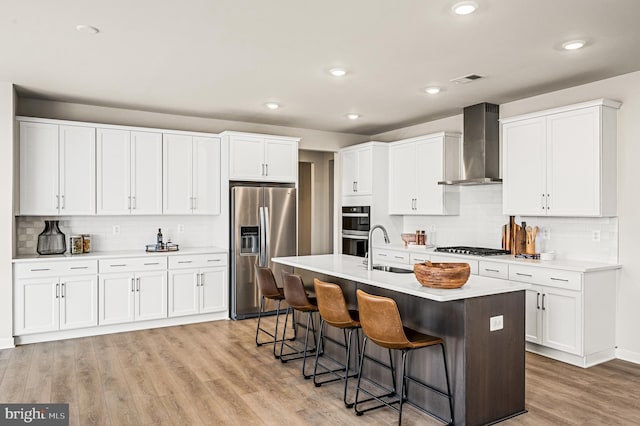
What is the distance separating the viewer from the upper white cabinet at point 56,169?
4.88 m

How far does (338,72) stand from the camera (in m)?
4.10

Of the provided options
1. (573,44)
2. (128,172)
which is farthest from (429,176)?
(128,172)

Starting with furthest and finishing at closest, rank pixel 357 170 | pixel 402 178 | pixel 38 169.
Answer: pixel 357 170, pixel 402 178, pixel 38 169

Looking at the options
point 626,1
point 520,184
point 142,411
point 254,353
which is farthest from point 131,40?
point 520,184

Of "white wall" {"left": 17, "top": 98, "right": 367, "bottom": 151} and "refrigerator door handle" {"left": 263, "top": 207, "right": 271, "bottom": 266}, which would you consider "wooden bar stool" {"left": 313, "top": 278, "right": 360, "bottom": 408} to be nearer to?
"refrigerator door handle" {"left": 263, "top": 207, "right": 271, "bottom": 266}

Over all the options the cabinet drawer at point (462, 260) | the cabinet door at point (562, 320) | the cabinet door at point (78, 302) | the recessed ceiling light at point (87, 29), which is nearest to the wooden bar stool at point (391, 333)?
the cabinet door at point (562, 320)

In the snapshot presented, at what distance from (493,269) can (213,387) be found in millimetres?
2986

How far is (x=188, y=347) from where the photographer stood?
4629 millimetres

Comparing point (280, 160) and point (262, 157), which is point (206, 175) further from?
point (280, 160)

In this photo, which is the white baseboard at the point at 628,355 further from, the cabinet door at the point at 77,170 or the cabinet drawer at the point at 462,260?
the cabinet door at the point at 77,170

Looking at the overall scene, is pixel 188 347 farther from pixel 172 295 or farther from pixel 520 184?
pixel 520 184

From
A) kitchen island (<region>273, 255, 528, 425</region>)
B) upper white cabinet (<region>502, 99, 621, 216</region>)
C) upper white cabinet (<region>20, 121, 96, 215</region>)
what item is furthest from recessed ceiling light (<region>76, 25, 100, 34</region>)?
upper white cabinet (<region>502, 99, 621, 216</region>)

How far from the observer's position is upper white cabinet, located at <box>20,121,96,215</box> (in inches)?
192

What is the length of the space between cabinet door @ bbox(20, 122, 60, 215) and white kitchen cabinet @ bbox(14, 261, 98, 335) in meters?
0.66
